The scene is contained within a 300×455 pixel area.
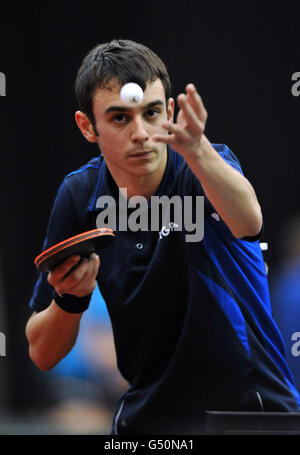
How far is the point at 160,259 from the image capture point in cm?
195

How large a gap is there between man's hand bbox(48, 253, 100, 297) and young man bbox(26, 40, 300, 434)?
0.10ft

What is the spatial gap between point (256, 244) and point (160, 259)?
309 mm

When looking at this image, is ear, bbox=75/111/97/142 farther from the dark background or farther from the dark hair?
the dark background

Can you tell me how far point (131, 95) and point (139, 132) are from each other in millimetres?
115

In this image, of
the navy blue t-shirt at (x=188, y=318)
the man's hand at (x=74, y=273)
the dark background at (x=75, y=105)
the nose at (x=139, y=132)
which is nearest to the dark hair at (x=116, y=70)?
the nose at (x=139, y=132)

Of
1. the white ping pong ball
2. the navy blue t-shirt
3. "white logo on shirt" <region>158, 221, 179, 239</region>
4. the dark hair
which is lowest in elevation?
the navy blue t-shirt

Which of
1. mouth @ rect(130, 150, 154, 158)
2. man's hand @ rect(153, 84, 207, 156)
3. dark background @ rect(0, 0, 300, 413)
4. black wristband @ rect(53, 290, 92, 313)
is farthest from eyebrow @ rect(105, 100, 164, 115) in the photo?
black wristband @ rect(53, 290, 92, 313)

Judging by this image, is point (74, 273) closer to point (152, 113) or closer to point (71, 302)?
point (71, 302)

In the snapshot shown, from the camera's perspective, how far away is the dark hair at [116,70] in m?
1.89

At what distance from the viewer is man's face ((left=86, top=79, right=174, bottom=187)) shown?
186 cm

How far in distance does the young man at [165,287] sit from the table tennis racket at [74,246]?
6.6 inches

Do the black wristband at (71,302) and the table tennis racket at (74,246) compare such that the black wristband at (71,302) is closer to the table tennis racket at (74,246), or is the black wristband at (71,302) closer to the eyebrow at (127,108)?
the table tennis racket at (74,246)

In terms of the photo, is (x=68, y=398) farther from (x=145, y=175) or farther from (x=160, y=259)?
(x=145, y=175)
